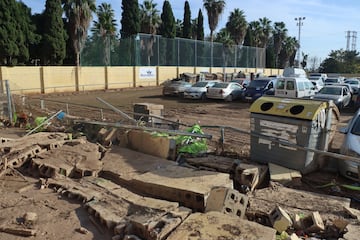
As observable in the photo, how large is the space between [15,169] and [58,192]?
64.4 inches

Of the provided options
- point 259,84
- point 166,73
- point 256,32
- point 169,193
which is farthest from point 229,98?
point 256,32

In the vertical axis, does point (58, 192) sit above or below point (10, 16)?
below

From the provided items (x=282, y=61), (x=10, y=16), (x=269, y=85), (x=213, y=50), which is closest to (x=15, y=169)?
(x=269, y=85)

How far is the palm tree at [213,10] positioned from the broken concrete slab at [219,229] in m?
53.5

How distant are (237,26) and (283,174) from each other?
203ft

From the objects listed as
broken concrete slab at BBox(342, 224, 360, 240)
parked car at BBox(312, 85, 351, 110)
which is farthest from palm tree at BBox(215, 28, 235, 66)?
broken concrete slab at BBox(342, 224, 360, 240)

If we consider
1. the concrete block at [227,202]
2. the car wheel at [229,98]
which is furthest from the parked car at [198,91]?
the concrete block at [227,202]

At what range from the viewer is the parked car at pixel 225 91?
2253 cm

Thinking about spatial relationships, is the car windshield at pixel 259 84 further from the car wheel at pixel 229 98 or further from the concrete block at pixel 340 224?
the concrete block at pixel 340 224

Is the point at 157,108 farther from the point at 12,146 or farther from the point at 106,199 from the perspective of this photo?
the point at 106,199

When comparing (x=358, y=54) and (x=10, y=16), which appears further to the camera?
(x=358, y=54)

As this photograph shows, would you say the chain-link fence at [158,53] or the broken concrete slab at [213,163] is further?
the chain-link fence at [158,53]

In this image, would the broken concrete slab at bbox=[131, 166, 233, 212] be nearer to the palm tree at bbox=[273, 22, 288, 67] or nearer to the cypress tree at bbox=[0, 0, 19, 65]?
the cypress tree at bbox=[0, 0, 19, 65]

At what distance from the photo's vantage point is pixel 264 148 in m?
6.56
